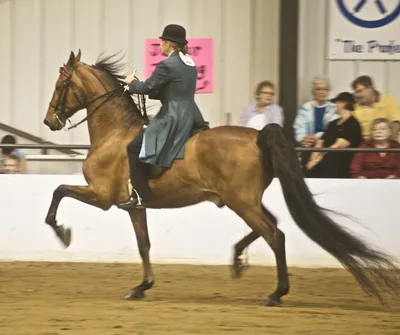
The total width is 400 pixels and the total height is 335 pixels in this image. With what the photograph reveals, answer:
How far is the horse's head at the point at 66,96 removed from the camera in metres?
7.84

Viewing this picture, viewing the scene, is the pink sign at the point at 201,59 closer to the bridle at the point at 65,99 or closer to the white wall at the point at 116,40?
the white wall at the point at 116,40

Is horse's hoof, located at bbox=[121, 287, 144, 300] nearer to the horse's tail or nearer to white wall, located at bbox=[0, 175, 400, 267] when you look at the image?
the horse's tail

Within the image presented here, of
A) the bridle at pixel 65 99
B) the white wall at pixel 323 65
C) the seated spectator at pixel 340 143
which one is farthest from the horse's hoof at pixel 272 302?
the white wall at pixel 323 65

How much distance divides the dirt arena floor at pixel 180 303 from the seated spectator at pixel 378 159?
1032 mm

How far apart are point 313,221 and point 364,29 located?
4.38 m

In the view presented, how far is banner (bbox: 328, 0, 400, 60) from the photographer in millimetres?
10820

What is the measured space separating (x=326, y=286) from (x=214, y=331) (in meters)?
2.67

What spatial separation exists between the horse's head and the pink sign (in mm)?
3532

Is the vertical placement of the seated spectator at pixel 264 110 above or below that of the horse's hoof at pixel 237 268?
above

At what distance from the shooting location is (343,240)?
6977 mm

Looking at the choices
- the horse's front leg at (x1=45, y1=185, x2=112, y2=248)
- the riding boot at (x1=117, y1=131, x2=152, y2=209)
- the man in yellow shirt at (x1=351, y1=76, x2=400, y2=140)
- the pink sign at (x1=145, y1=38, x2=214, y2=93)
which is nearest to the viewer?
the riding boot at (x1=117, y1=131, x2=152, y2=209)

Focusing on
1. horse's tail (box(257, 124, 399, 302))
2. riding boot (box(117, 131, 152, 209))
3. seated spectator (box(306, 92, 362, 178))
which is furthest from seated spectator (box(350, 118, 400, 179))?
riding boot (box(117, 131, 152, 209))

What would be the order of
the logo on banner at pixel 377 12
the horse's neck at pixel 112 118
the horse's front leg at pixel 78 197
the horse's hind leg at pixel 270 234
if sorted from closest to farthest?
the horse's hind leg at pixel 270 234
the horse's front leg at pixel 78 197
the horse's neck at pixel 112 118
the logo on banner at pixel 377 12

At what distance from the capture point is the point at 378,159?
373 inches
